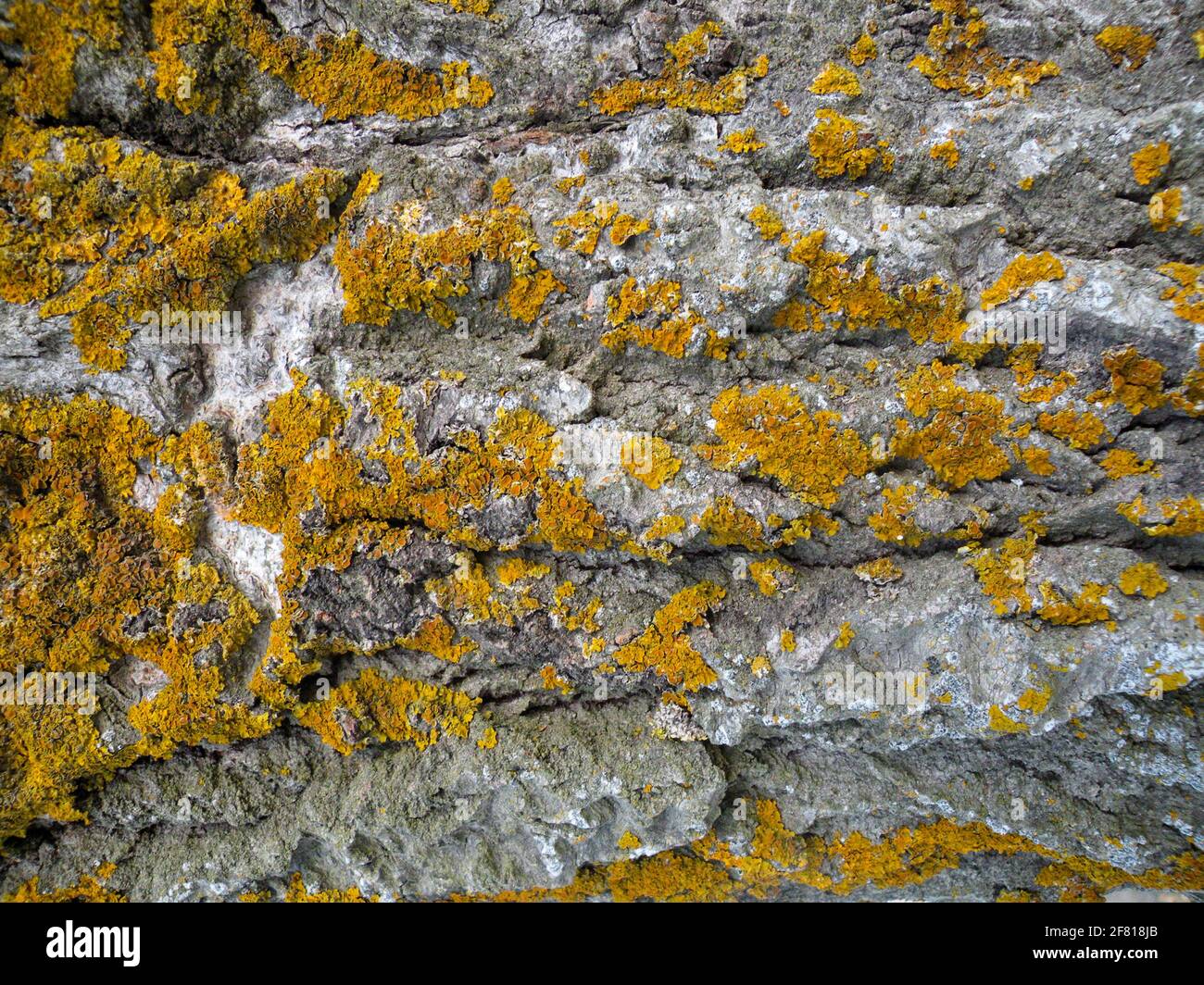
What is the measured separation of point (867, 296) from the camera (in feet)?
13.7

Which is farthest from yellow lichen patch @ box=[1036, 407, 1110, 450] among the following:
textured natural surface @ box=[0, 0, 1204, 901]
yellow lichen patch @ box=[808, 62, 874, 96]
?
yellow lichen patch @ box=[808, 62, 874, 96]

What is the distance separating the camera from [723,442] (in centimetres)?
421

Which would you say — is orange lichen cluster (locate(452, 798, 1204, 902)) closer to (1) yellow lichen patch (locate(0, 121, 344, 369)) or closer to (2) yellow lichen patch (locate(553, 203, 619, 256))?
(2) yellow lichen patch (locate(553, 203, 619, 256))

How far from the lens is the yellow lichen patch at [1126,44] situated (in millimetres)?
4094

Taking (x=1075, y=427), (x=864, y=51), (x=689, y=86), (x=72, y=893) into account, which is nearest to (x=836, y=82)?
(x=864, y=51)

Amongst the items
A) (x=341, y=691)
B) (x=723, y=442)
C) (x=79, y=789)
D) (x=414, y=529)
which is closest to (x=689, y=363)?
(x=723, y=442)

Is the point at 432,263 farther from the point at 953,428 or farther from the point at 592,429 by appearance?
the point at 953,428

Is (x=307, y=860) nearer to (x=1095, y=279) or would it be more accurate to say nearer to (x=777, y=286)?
(x=777, y=286)

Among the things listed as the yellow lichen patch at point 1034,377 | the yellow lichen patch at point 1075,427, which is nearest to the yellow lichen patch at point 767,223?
the yellow lichen patch at point 1034,377

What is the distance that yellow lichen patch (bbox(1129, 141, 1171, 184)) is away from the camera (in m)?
3.89

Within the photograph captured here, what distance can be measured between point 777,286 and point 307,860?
5.57m

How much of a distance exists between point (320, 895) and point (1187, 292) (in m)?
7.27

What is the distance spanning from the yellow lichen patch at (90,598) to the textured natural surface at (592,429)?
3 cm

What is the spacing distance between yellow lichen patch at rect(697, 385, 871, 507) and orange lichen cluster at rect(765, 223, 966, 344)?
0.68m
